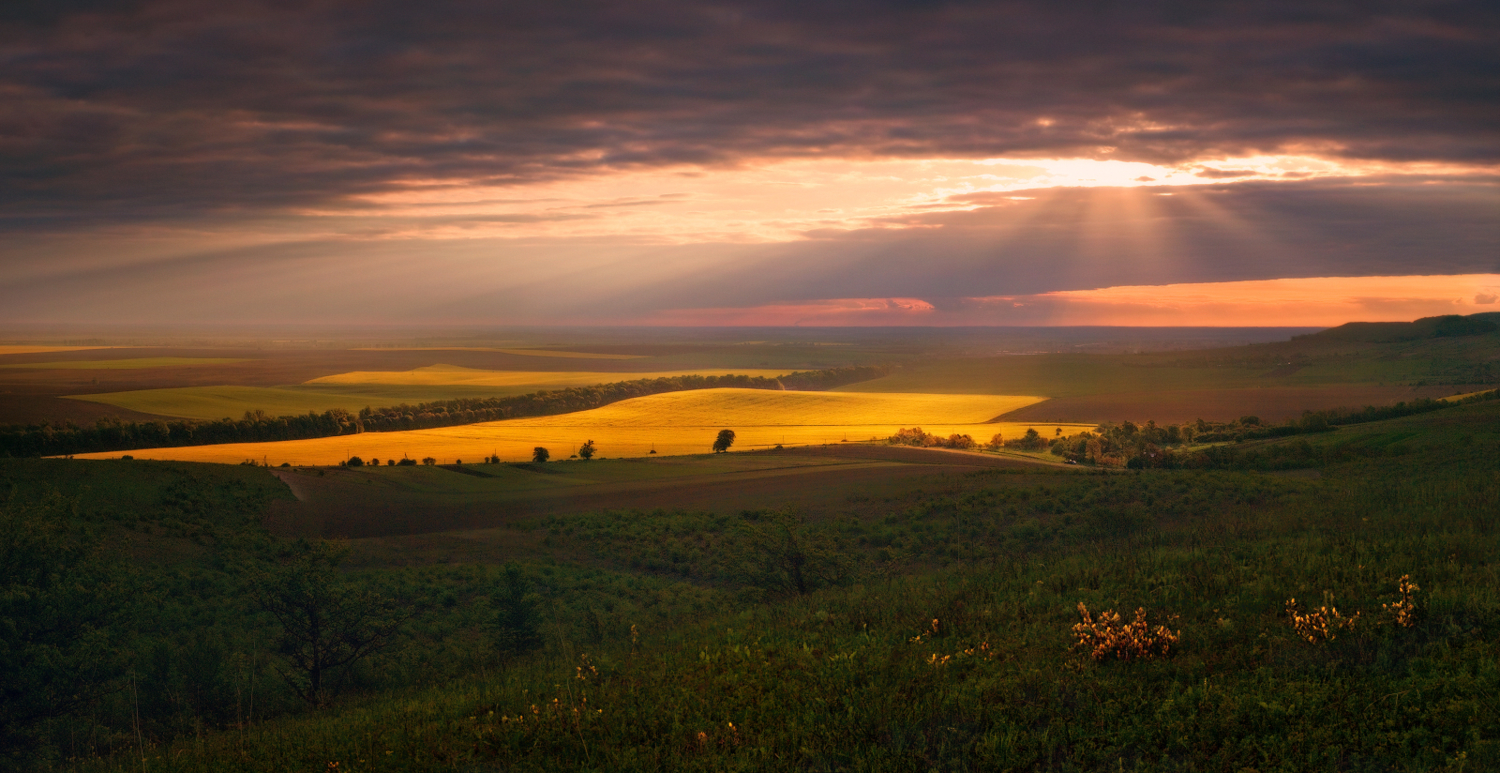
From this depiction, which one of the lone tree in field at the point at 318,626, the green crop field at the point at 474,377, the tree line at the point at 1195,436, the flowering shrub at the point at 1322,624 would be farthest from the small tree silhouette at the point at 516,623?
the green crop field at the point at 474,377

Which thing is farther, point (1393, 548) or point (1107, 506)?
point (1107, 506)

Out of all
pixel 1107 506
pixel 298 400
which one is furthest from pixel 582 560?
pixel 298 400

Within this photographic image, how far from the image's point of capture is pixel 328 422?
259 ft

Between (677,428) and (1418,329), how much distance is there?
398 feet

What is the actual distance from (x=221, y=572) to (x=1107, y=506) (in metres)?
31.0

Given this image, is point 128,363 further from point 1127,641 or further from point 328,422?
point 1127,641

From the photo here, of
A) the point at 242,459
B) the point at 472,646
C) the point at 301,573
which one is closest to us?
the point at 301,573

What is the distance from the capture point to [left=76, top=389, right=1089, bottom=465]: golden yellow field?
2516 inches

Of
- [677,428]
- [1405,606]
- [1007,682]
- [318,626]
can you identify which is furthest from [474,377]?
[1405,606]

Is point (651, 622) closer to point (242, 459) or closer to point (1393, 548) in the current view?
point (1393, 548)

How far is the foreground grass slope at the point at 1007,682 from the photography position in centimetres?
626

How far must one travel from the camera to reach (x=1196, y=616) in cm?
910

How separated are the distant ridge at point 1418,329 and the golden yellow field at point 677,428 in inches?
2724

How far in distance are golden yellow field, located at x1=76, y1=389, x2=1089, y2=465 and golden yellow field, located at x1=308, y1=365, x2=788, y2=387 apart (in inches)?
1593
